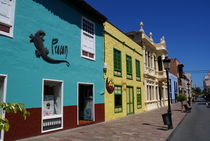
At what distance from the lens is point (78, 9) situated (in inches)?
419

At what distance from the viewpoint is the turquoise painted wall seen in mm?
6773

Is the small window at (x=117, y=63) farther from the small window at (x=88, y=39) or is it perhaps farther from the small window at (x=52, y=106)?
the small window at (x=52, y=106)

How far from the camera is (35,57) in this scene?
7.73 metres

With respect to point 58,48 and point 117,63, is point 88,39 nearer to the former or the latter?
point 58,48

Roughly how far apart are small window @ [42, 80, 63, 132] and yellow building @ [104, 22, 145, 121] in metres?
4.36

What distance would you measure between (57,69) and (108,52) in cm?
562

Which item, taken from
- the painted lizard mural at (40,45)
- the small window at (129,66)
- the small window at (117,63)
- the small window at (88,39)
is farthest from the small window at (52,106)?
the small window at (129,66)

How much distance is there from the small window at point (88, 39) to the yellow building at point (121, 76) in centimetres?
168

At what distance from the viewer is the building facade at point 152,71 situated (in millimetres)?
21750

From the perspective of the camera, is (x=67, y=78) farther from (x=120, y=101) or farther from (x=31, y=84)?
(x=120, y=101)

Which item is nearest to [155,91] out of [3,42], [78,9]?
[78,9]

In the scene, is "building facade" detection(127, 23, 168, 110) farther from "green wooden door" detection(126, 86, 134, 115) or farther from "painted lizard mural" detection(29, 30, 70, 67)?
"painted lizard mural" detection(29, 30, 70, 67)

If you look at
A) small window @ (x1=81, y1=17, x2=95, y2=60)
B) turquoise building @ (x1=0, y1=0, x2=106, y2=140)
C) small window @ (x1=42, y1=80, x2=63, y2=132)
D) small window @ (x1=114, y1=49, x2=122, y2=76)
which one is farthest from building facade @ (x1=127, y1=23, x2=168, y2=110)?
small window @ (x1=42, y1=80, x2=63, y2=132)

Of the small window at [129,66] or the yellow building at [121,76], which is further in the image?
the small window at [129,66]
